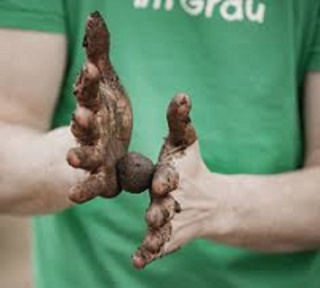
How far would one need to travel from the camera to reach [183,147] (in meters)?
0.93

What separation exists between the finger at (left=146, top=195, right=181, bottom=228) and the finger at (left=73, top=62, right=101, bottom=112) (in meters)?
0.10

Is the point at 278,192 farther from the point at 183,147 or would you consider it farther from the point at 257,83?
the point at 183,147

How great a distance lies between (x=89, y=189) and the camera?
0.86 metres

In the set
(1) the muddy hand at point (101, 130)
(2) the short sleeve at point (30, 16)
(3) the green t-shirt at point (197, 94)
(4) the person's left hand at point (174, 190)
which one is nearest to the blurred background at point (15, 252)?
(3) the green t-shirt at point (197, 94)

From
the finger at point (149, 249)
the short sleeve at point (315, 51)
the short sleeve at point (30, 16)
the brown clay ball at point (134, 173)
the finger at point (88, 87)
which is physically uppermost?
the finger at point (88, 87)

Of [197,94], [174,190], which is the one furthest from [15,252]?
[174,190]

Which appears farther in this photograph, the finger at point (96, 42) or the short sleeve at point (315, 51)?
the short sleeve at point (315, 51)

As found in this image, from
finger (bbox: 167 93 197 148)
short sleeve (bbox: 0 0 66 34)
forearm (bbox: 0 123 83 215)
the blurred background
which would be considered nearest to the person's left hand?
finger (bbox: 167 93 197 148)

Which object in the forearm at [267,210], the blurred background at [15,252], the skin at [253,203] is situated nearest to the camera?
the skin at [253,203]

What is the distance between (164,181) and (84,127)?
9 centimetres

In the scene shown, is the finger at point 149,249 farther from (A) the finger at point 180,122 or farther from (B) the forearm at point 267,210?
(B) the forearm at point 267,210

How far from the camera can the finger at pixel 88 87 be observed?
0.83 meters

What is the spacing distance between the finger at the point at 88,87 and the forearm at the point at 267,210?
0.26 meters

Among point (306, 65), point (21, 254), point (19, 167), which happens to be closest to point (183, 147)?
point (19, 167)
